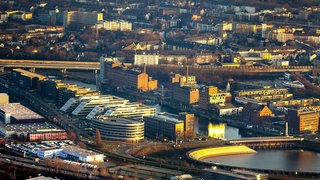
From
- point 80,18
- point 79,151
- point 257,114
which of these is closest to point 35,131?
point 79,151

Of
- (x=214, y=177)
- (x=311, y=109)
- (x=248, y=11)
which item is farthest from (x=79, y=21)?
(x=214, y=177)

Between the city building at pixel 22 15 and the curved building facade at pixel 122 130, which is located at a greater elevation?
the curved building facade at pixel 122 130

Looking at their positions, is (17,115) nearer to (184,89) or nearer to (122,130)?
(122,130)

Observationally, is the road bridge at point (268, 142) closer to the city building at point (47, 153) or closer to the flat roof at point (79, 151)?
the flat roof at point (79, 151)

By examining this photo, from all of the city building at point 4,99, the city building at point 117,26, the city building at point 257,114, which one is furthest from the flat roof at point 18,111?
the city building at point 117,26

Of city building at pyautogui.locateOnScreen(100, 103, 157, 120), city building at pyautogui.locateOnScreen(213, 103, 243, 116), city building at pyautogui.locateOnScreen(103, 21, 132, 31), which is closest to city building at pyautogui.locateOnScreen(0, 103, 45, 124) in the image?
city building at pyautogui.locateOnScreen(100, 103, 157, 120)

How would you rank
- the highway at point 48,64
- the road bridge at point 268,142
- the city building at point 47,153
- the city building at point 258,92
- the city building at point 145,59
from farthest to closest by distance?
the city building at point 145,59, the highway at point 48,64, the city building at point 258,92, the road bridge at point 268,142, the city building at point 47,153
